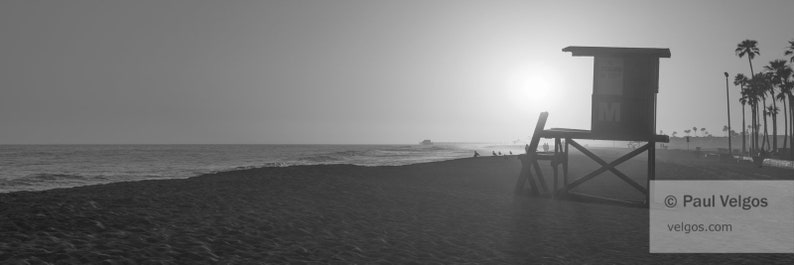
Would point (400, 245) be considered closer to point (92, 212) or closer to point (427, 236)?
point (427, 236)

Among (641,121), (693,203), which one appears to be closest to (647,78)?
(641,121)

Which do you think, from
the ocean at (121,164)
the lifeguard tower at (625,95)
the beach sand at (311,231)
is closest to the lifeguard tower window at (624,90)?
the lifeguard tower at (625,95)

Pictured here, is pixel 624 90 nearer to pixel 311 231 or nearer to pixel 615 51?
pixel 615 51

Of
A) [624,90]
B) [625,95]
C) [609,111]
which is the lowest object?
[609,111]

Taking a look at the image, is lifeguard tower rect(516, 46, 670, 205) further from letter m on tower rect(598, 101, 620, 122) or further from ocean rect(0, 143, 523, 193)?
ocean rect(0, 143, 523, 193)

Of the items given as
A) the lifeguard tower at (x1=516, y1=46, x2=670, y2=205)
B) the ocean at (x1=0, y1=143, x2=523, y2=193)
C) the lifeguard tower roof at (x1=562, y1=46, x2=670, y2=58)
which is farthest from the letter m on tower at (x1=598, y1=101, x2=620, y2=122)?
the ocean at (x1=0, y1=143, x2=523, y2=193)

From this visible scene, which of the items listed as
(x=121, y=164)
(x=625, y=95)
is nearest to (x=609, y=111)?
(x=625, y=95)

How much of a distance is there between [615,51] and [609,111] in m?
1.98

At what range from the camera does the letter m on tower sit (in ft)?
57.6

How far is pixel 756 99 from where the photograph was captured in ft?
294

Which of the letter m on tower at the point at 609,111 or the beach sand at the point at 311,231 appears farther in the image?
the letter m on tower at the point at 609,111

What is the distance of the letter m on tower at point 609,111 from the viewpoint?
1756 centimetres

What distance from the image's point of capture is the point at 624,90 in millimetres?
17531

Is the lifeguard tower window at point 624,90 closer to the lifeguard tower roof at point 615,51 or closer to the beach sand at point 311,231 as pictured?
the lifeguard tower roof at point 615,51
